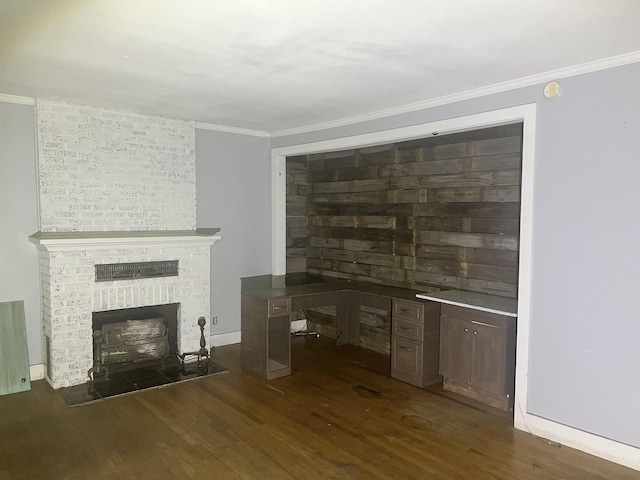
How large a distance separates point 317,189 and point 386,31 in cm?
373

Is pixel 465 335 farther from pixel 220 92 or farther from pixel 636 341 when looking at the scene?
pixel 220 92

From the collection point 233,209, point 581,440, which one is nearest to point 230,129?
point 233,209

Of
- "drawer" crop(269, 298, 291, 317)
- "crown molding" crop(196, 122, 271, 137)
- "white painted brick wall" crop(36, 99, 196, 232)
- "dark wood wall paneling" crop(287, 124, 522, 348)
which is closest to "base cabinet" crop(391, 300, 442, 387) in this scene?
"dark wood wall paneling" crop(287, 124, 522, 348)

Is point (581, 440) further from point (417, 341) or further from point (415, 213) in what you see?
point (415, 213)

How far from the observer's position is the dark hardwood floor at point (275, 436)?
113 inches

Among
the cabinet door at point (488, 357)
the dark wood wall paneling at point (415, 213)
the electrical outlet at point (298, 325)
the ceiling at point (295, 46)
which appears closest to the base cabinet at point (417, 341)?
the cabinet door at point (488, 357)

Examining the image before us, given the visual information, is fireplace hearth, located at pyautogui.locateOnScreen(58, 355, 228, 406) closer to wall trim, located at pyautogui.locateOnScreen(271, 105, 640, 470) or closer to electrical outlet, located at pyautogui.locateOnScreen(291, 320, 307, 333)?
electrical outlet, located at pyautogui.locateOnScreen(291, 320, 307, 333)

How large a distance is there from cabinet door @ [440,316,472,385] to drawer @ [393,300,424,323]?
0.68 ft

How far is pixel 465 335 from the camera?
3.93m

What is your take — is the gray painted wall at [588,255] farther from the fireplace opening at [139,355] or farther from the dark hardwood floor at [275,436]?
the fireplace opening at [139,355]

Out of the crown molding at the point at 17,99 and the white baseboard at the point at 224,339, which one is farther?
the white baseboard at the point at 224,339

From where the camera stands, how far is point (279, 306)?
4.44m

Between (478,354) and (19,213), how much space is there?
4.19 metres

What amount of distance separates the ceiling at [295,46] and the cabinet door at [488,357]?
1.92m
